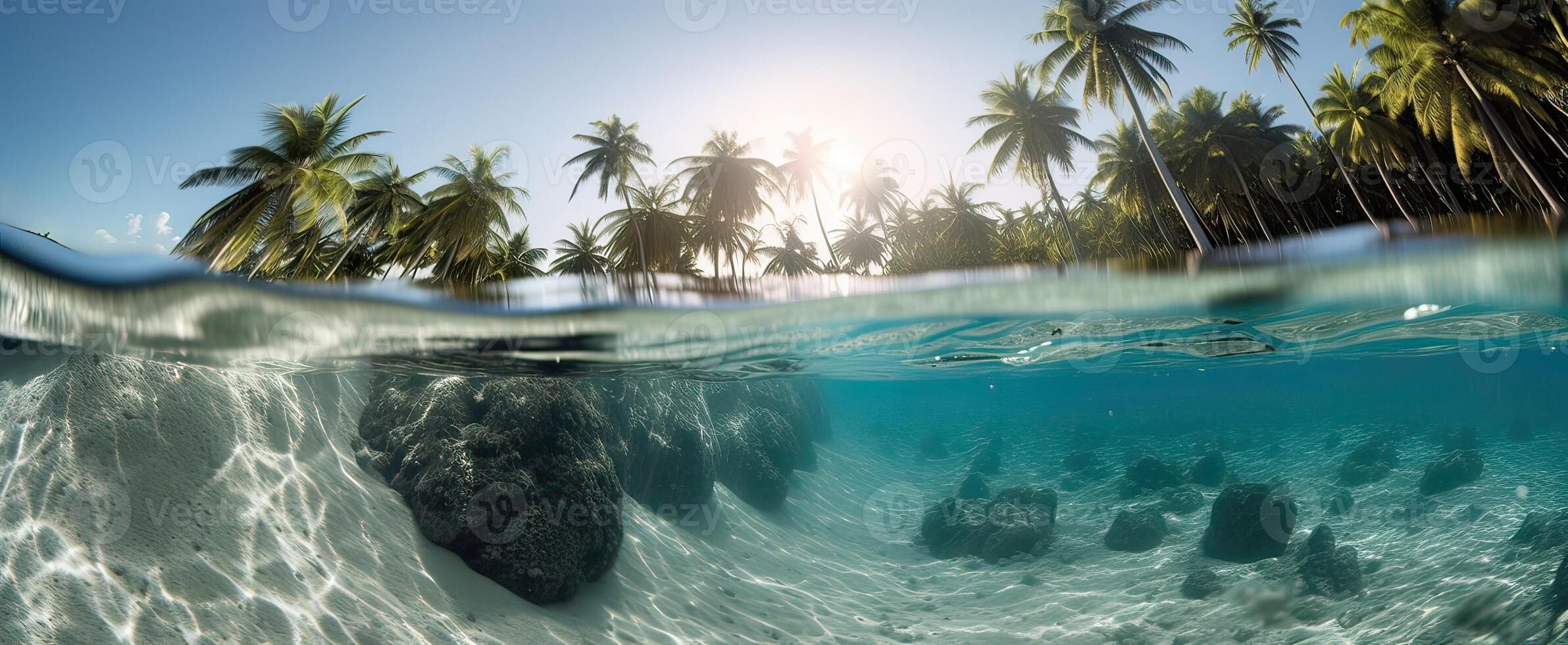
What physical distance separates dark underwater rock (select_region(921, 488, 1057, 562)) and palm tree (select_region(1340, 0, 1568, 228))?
18541mm

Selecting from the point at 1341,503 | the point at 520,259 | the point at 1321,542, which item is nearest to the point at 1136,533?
the point at 1321,542

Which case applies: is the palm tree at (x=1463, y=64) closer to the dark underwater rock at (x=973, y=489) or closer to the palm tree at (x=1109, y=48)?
the palm tree at (x=1109, y=48)

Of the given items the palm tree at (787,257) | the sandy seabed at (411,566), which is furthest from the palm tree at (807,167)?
the sandy seabed at (411,566)

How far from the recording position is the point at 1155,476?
20781mm

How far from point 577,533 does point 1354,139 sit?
38.9 metres

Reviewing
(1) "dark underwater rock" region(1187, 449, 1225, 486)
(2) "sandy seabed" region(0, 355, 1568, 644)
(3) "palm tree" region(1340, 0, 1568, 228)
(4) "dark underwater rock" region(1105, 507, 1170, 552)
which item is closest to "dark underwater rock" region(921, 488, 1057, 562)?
(2) "sandy seabed" region(0, 355, 1568, 644)

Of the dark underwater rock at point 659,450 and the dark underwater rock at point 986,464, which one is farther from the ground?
the dark underwater rock at point 659,450

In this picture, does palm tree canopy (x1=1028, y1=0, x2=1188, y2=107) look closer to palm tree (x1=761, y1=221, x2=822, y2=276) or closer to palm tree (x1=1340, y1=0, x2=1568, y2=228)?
palm tree (x1=1340, y1=0, x2=1568, y2=228)

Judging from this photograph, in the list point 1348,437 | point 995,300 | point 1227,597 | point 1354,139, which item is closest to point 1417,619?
point 1227,597

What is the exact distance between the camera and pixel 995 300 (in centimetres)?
923

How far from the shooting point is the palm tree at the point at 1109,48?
2511cm

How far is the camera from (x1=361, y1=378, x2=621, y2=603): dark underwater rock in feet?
27.7

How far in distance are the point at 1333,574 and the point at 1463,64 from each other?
21113 mm

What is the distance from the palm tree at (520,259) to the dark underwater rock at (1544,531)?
106ft
